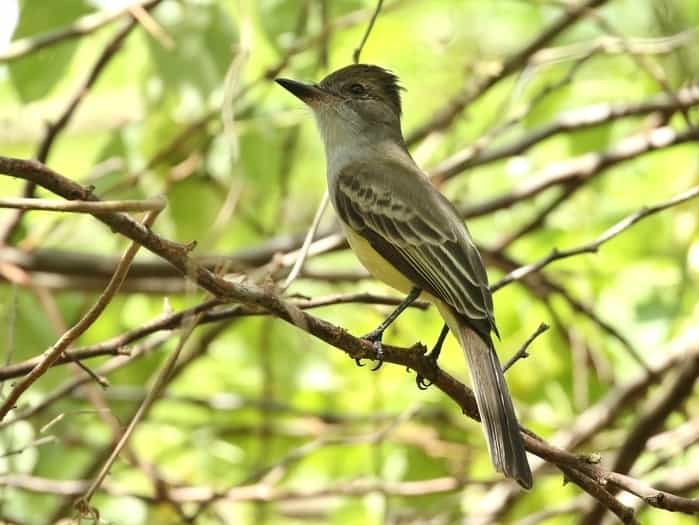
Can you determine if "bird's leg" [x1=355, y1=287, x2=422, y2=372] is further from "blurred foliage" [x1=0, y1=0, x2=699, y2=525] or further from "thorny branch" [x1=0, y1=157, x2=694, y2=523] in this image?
"blurred foliage" [x1=0, y1=0, x2=699, y2=525]

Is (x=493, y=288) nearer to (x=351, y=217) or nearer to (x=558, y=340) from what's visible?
(x=351, y=217)

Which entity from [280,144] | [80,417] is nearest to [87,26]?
[280,144]

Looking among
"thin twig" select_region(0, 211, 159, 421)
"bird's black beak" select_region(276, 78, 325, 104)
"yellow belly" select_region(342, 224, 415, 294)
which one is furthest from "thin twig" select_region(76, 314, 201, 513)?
"bird's black beak" select_region(276, 78, 325, 104)

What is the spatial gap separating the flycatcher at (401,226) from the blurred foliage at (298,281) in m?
0.20

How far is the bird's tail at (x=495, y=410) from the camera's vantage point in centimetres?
288

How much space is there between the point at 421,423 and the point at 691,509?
2648mm

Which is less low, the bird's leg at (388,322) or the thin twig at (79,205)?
the bird's leg at (388,322)

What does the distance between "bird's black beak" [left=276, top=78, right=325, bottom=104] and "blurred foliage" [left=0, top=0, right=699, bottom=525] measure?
0.11 meters

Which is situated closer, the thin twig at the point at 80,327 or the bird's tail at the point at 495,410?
the thin twig at the point at 80,327

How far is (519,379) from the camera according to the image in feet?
16.6

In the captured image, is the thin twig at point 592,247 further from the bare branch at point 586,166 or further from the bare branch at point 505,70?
the bare branch at point 505,70

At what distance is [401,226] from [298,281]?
46.5 inches

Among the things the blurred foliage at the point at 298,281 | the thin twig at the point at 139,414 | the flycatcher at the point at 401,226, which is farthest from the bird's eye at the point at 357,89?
the thin twig at the point at 139,414

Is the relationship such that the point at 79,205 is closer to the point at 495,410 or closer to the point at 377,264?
the point at 495,410
